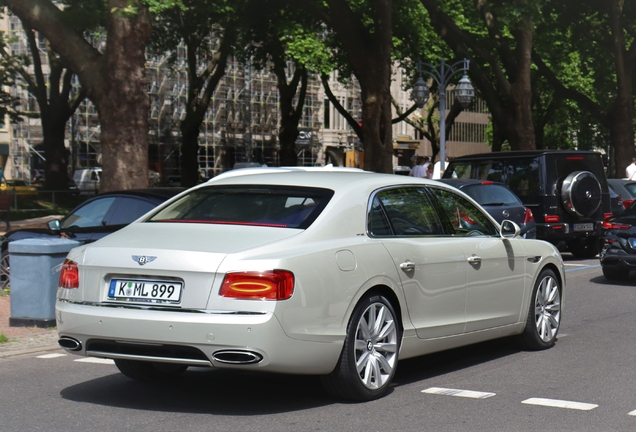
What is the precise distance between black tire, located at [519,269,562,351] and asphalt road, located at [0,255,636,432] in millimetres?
150

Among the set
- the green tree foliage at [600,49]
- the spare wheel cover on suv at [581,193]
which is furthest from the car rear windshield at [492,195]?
the green tree foliage at [600,49]

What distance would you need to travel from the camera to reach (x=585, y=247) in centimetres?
2092

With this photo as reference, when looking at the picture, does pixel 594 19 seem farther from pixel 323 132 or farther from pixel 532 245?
pixel 323 132

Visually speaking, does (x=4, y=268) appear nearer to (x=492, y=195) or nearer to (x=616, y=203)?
(x=492, y=195)

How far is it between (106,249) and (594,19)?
38.4 meters

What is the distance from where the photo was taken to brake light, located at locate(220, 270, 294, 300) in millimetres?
6156

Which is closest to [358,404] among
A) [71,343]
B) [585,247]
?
[71,343]

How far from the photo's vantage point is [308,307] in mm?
6340

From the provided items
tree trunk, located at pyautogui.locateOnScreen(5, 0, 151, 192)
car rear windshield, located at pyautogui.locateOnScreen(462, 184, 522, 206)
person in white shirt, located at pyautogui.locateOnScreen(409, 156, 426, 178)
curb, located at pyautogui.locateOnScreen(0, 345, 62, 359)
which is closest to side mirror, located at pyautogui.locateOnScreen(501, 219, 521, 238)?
curb, located at pyautogui.locateOnScreen(0, 345, 62, 359)

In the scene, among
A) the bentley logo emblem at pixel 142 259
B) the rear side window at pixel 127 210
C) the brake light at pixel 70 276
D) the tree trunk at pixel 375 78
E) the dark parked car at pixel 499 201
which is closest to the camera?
the bentley logo emblem at pixel 142 259

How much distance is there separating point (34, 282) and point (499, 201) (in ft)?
31.1

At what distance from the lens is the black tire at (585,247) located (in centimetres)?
2077

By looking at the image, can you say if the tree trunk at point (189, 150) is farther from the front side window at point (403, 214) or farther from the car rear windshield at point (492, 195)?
the front side window at point (403, 214)

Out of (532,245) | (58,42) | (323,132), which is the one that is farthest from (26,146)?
(532,245)
